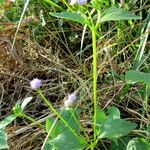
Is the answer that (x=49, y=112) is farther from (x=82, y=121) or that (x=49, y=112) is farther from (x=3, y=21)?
(x=3, y=21)

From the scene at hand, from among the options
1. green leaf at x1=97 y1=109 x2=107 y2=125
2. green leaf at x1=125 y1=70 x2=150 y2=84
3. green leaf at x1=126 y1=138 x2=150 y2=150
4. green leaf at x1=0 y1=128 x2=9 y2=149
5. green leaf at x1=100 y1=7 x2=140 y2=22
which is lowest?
green leaf at x1=126 y1=138 x2=150 y2=150

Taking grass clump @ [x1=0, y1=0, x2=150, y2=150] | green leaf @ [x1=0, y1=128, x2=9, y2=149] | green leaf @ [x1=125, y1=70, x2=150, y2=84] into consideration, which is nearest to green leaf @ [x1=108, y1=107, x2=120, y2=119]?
grass clump @ [x1=0, y1=0, x2=150, y2=150]

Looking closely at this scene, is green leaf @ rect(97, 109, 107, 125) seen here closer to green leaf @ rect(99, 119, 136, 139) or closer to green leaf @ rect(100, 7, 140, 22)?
green leaf @ rect(99, 119, 136, 139)

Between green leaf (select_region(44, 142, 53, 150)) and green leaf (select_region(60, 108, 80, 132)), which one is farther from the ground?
green leaf (select_region(60, 108, 80, 132))

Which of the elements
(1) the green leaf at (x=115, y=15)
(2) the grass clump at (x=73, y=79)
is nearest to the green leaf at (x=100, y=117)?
(2) the grass clump at (x=73, y=79)

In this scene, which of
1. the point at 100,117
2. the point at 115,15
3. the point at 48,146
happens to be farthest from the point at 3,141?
the point at 115,15

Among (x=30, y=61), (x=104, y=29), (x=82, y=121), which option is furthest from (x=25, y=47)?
(x=82, y=121)
